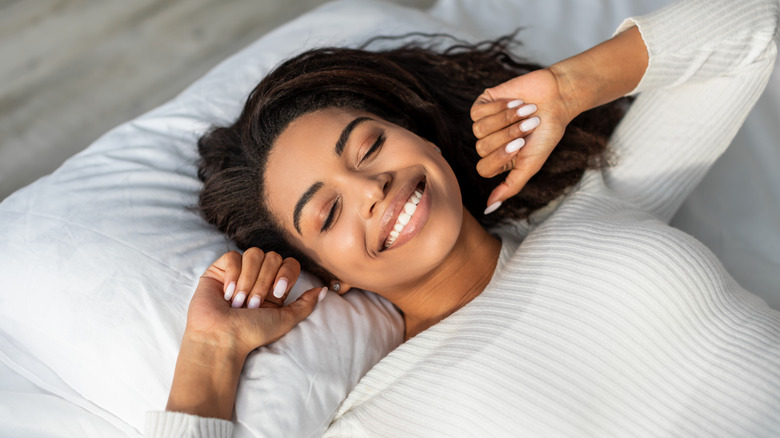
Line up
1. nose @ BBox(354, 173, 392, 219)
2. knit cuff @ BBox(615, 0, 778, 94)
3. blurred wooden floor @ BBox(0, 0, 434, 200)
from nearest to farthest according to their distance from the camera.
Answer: nose @ BBox(354, 173, 392, 219) → knit cuff @ BBox(615, 0, 778, 94) → blurred wooden floor @ BBox(0, 0, 434, 200)

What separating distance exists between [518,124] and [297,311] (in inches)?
27.9

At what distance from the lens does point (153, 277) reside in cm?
148

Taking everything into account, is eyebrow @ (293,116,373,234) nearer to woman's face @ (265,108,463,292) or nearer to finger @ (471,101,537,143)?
woman's face @ (265,108,463,292)

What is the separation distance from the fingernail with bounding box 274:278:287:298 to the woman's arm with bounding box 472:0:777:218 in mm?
538

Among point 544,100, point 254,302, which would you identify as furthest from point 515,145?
point 254,302

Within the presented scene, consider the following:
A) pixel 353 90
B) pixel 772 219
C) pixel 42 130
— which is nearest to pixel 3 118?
pixel 42 130

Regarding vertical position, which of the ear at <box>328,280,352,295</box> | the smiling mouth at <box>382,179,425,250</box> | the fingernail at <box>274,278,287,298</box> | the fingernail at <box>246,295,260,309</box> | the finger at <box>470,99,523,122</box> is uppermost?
the finger at <box>470,99,523,122</box>

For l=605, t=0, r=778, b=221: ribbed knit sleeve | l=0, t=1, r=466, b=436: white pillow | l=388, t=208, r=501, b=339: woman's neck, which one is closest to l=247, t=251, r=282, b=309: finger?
l=0, t=1, r=466, b=436: white pillow

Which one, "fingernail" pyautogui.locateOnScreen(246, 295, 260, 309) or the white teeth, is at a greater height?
the white teeth

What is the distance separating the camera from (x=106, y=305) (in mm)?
1426

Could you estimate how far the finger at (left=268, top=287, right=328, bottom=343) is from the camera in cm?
145

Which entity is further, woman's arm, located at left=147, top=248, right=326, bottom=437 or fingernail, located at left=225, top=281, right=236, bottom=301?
fingernail, located at left=225, top=281, right=236, bottom=301

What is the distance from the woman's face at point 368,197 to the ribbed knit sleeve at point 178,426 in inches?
17.7

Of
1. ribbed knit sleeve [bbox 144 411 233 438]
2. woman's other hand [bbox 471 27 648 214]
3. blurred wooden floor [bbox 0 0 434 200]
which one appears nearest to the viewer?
ribbed knit sleeve [bbox 144 411 233 438]
